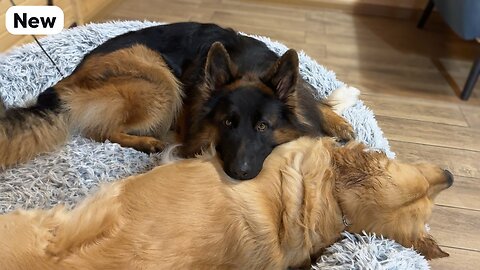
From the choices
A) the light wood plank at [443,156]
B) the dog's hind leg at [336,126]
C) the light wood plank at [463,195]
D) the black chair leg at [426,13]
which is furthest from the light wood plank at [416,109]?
the black chair leg at [426,13]

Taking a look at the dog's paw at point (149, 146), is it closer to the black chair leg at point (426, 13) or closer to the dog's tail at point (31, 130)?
the dog's tail at point (31, 130)

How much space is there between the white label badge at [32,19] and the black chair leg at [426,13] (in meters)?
2.92

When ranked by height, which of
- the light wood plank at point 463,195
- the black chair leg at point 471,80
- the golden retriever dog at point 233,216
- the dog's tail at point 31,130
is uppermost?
the golden retriever dog at point 233,216

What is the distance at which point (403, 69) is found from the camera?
3.33 meters

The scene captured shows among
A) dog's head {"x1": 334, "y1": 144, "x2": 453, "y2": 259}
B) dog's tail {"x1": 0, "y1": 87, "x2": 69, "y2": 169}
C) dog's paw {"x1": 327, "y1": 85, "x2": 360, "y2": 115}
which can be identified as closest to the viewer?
dog's head {"x1": 334, "y1": 144, "x2": 453, "y2": 259}

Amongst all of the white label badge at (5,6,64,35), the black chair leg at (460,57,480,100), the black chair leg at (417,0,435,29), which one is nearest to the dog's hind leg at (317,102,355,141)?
the white label badge at (5,6,64,35)

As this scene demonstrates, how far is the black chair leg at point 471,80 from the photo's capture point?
292 cm

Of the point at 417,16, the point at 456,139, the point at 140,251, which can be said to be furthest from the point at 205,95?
the point at 417,16

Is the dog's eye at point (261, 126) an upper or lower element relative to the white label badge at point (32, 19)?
lower

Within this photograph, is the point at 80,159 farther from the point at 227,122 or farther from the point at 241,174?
the point at 241,174

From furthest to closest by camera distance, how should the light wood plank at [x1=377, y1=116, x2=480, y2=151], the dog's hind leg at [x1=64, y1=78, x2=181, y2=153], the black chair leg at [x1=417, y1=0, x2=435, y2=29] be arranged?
the black chair leg at [x1=417, y1=0, x2=435, y2=29] → the light wood plank at [x1=377, y1=116, x2=480, y2=151] → the dog's hind leg at [x1=64, y1=78, x2=181, y2=153]

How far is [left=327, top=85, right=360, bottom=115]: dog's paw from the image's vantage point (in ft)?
7.20

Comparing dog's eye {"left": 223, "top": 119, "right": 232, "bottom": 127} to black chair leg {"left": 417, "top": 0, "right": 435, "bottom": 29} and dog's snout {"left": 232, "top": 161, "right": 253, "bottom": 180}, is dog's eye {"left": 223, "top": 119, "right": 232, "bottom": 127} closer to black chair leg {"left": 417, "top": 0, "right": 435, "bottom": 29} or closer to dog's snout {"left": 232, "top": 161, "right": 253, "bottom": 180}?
dog's snout {"left": 232, "top": 161, "right": 253, "bottom": 180}

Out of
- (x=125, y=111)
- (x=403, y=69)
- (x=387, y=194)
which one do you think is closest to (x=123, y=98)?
(x=125, y=111)
